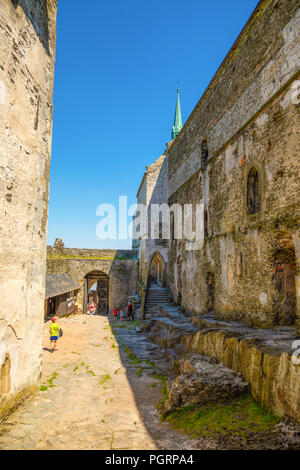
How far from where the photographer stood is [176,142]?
60.9ft

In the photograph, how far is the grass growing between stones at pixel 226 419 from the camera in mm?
4414

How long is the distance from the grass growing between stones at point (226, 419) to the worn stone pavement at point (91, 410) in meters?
0.27

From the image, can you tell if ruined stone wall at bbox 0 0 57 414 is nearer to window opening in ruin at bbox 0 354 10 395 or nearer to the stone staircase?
window opening in ruin at bbox 0 354 10 395

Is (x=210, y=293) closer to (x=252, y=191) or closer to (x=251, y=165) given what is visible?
(x=252, y=191)

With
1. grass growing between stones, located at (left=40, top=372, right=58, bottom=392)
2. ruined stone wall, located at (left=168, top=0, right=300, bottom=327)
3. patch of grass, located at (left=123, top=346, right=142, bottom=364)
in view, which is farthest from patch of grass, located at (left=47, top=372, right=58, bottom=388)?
ruined stone wall, located at (left=168, top=0, right=300, bottom=327)

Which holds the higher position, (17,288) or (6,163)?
(6,163)

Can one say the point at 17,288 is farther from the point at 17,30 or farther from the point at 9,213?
the point at 17,30

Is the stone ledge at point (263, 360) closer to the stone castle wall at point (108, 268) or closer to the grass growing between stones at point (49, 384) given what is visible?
the grass growing between stones at point (49, 384)

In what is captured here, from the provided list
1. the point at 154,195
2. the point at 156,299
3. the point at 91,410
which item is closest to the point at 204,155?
the point at 156,299

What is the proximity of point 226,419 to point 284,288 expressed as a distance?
399 centimetres

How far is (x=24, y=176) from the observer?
21.7 ft

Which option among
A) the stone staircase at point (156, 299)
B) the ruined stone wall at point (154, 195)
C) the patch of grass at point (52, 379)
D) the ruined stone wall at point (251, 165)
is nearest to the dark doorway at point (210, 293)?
the ruined stone wall at point (251, 165)

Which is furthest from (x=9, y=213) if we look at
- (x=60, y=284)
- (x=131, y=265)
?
(x=131, y=265)
